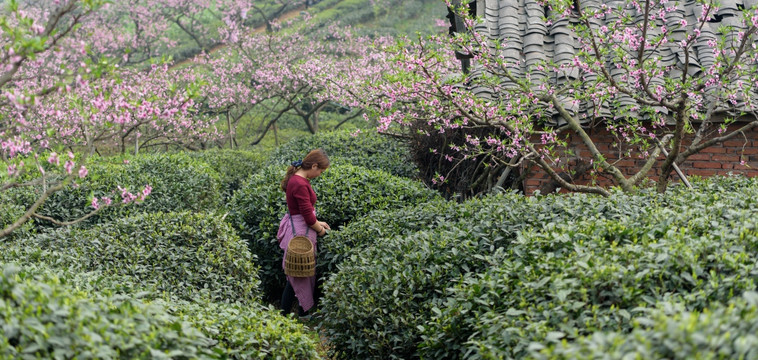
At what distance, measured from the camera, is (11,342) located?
2.71 metres

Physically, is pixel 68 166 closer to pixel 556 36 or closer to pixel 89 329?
pixel 89 329

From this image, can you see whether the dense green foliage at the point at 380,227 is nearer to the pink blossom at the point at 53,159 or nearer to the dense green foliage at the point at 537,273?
the dense green foliage at the point at 537,273

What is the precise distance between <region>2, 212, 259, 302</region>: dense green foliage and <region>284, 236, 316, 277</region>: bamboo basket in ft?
1.23

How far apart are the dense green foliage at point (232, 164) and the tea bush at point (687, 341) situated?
33.7 ft

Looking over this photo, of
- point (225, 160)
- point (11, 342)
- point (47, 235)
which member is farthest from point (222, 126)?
point (11, 342)

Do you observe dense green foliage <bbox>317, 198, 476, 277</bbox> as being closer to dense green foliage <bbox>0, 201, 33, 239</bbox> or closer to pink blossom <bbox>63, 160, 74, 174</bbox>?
pink blossom <bbox>63, 160, 74, 174</bbox>

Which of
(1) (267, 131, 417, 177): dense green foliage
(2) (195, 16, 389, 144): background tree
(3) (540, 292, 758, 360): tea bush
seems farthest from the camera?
(2) (195, 16, 389, 144): background tree

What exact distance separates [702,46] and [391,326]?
5.89m

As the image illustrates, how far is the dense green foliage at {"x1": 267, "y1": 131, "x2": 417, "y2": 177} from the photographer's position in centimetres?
1025

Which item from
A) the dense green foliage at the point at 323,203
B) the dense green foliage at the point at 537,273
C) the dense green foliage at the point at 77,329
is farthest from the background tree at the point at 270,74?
the dense green foliage at the point at 77,329

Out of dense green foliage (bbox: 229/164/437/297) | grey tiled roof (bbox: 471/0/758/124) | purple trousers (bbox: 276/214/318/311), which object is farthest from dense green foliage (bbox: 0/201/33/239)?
grey tiled roof (bbox: 471/0/758/124)

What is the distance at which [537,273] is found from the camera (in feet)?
12.2

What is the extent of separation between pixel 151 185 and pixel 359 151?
3538 mm

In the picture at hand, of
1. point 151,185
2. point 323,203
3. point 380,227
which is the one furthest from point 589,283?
point 151,185
